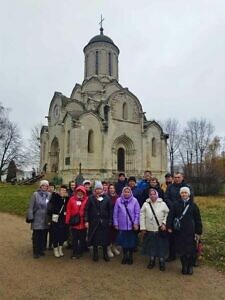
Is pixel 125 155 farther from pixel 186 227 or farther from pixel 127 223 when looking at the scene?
pixel 186 227

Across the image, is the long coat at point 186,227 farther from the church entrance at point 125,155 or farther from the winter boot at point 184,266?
the church entrance at point 125,155

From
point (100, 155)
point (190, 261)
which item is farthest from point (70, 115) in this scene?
point (190, 261)

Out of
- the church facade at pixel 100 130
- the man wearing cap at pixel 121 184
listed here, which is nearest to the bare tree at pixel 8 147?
the church facade at pixel 100 130

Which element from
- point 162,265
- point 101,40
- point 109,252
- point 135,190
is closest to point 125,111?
point 101,40

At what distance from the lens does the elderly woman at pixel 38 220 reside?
269 inches

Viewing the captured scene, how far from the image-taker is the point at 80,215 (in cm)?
662

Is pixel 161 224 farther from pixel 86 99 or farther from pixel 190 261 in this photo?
pixel 86 99

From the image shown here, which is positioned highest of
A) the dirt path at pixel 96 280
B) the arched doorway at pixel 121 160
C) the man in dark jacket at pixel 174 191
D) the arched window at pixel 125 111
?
the arched window at pixel 125 111

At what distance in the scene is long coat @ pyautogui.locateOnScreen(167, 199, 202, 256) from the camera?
5.57 m

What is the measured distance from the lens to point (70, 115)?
28234 mm

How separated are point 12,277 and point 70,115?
2371cm

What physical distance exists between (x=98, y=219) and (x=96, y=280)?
4.89 feet

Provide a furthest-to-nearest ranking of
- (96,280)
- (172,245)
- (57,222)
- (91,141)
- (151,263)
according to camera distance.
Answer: (91,141) < (57,222) < (172,245) < (151,263) < (96,280)

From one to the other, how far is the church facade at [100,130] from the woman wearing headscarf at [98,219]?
68.3 feet
